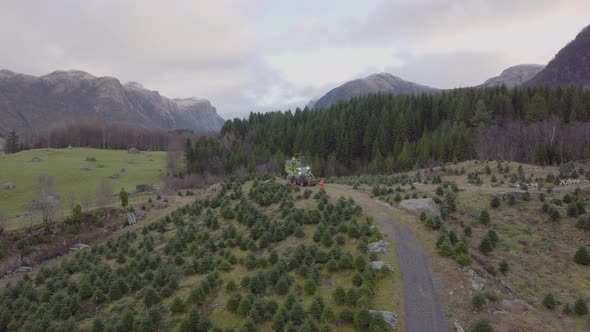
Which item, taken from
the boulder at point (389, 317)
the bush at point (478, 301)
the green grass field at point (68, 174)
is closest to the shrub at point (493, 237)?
the bush at point (478, 301)

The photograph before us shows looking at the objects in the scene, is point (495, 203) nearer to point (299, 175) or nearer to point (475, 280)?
point (475, 280)

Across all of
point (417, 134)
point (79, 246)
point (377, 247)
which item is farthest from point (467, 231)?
point (417, 134)

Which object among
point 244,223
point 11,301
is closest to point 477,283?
point 244,223

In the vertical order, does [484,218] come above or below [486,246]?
above

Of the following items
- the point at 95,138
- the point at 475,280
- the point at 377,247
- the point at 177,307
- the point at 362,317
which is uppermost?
the point at 95,138

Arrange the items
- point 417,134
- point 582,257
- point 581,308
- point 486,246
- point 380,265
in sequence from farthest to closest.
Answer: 1. point 417,134
2. point 486,246
3. point 582,257
4. point 380,265
5. point 581,308

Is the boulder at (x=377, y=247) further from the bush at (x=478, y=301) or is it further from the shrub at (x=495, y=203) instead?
the shrub at (x=495, y=203)

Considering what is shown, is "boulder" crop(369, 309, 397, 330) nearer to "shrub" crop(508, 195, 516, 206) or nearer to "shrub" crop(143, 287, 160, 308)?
"shrub" crop(143, 287, 160, 308)

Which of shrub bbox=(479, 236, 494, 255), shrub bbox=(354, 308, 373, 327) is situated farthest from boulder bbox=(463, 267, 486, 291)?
shrub bbox=(354, 308, 373, 327)
